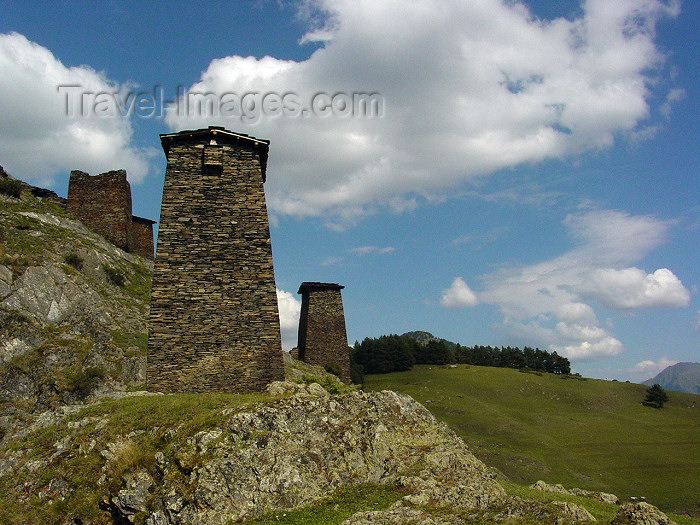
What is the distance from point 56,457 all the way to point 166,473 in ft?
13.8

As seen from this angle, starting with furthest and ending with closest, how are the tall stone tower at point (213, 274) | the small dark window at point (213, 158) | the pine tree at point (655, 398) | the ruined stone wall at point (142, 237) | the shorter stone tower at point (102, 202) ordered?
the pine tree at point (655, 398) → the ruined stone wall at point (142, 237) → the shorter stone tower at point (102, 202) → the small dark window at point (213, 158) → the tall stone tower at point (213, 274)

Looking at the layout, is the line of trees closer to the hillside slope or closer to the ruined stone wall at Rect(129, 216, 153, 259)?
the ruined stone wall at Rect(129, 216, 153, 259)

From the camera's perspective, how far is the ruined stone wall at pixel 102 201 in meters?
40.8

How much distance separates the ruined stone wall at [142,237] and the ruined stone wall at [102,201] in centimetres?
312

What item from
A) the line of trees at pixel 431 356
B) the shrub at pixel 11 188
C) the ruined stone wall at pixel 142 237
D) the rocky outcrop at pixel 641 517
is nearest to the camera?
the rocky outcrop at pixel 641 517

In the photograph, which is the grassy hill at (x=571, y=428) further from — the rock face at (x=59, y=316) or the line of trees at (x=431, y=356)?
the rock face at (x=59, y=316)

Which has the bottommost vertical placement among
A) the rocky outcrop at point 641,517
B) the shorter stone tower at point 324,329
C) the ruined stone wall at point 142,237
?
the rocky outcrop at point 641,517

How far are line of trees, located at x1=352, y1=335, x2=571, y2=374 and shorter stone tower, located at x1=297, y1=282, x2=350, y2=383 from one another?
110 ft

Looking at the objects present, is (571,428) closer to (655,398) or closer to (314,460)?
(655,398)

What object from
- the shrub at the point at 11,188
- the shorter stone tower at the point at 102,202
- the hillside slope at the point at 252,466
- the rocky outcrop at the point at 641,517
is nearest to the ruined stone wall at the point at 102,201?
the shorter stone tower at the point at 102,202

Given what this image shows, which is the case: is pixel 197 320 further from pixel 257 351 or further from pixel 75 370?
pixel 75 370

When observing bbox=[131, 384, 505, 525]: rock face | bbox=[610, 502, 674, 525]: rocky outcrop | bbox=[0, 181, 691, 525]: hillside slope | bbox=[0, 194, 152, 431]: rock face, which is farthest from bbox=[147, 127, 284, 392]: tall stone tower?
bbox=[610, 502, 674, 525]: rocky outcrop

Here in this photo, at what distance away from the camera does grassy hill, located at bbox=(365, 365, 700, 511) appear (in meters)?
34.4

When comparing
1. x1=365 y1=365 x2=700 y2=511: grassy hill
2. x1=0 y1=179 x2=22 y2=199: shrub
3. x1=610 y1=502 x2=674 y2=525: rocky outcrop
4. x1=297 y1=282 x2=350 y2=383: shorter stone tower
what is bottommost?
x1=365 y1=365 x2=700 y2=511: grassy hill
